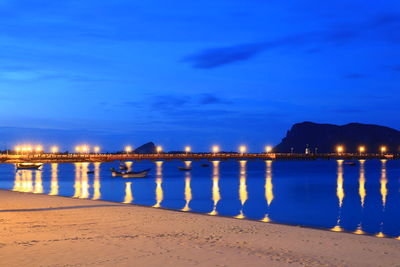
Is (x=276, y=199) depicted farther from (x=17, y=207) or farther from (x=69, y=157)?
(x=69, y=157)

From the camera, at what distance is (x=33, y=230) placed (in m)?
12.9

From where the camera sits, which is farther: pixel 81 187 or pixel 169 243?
pixel 81 187

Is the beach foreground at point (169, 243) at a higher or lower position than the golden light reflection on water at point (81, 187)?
higher

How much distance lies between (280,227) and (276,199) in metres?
20.1

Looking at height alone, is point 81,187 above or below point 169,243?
below

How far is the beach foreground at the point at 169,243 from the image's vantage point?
9555 millimetres

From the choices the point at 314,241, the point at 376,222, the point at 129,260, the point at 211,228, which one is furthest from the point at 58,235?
the point at 376,222

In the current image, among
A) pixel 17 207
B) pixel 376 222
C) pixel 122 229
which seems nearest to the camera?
pixel 122 229

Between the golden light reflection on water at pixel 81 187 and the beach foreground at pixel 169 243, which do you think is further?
the golden light reflection on water at pixel 81 187

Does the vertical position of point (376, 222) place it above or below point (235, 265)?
below

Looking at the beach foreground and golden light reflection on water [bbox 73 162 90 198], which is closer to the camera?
the beach foreground

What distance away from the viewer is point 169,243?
11578 mm

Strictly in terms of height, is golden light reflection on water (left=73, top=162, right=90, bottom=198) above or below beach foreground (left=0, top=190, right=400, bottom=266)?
below

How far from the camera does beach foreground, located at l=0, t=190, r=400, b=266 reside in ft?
31.3
